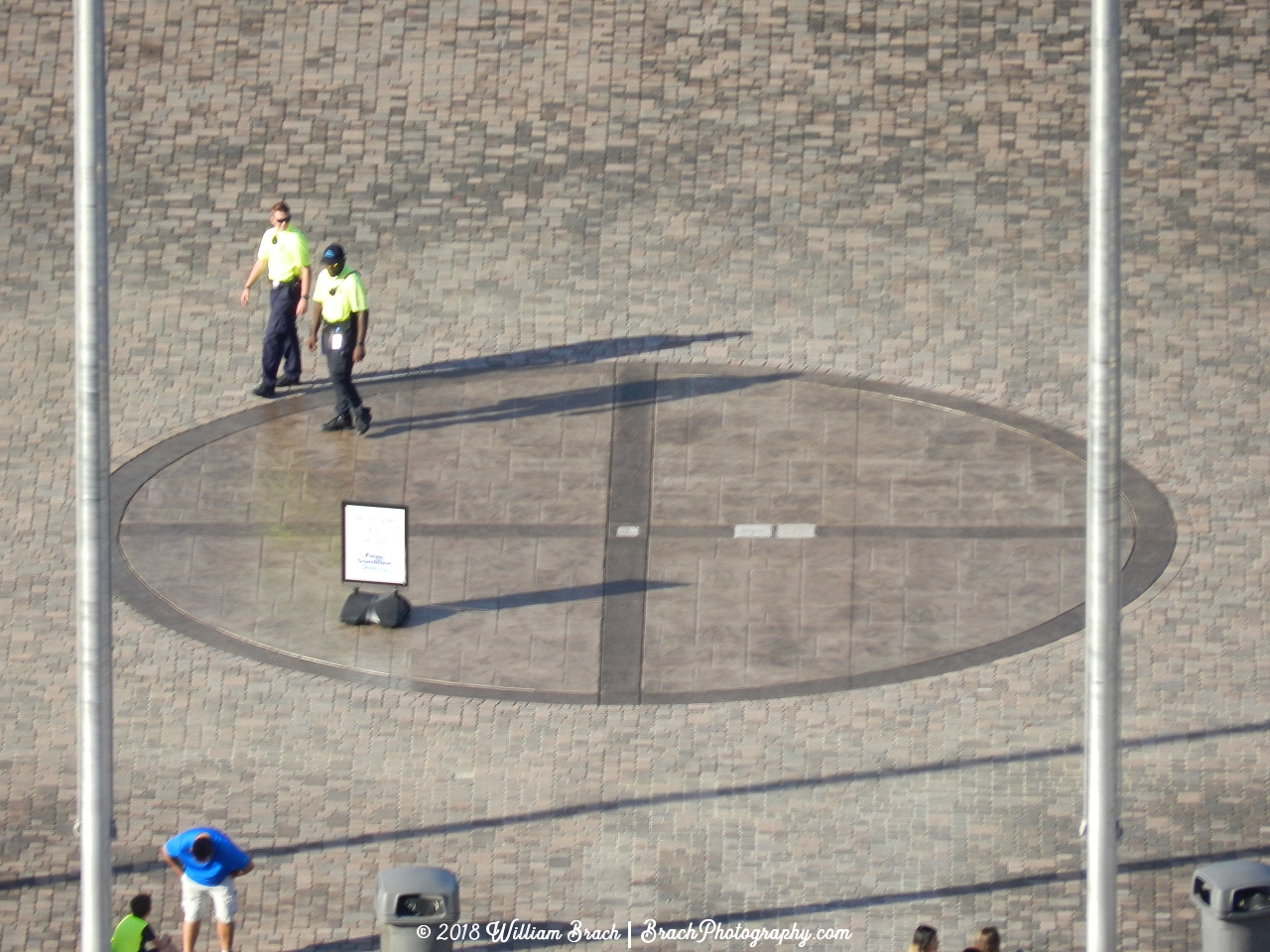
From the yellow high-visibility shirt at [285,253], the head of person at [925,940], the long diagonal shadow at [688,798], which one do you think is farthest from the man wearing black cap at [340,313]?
the head of person at [925,940]

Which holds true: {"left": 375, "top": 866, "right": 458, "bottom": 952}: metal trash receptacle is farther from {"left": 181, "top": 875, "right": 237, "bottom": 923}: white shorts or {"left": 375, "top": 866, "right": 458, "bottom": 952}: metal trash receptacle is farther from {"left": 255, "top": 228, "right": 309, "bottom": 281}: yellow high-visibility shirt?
{"left": 255, "top": 228, "right": 309, "bottom": 281}: yellow high-visibility shirt

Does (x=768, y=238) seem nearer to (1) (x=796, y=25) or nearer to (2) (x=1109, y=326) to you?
(1) (x=796, y=25)

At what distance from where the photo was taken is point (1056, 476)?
19031 millimetres

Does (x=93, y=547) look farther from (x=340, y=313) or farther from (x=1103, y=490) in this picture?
(x=340, y=313)

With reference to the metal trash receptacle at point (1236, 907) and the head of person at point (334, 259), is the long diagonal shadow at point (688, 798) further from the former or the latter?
the head of person at point (334, 259)

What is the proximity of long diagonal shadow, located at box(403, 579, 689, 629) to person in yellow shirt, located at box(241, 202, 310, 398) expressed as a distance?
11.0ft

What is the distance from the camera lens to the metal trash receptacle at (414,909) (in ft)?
43.5

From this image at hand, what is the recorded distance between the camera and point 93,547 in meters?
12.7

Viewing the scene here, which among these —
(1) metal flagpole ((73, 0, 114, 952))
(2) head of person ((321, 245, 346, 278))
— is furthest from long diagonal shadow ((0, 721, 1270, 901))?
(2) head of person ((321, 245, 346, 278))

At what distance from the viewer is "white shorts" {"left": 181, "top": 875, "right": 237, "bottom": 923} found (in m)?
13.7

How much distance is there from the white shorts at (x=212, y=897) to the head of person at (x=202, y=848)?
0.20m

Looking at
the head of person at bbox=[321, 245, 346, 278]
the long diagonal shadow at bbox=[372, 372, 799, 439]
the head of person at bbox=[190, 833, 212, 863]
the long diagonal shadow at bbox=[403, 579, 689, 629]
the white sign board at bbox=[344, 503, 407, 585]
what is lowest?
the head of person at bbox=[190, 833, 212, 863]

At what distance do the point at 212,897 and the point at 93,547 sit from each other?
2314 mm

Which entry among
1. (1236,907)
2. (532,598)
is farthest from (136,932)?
(1236,907)
